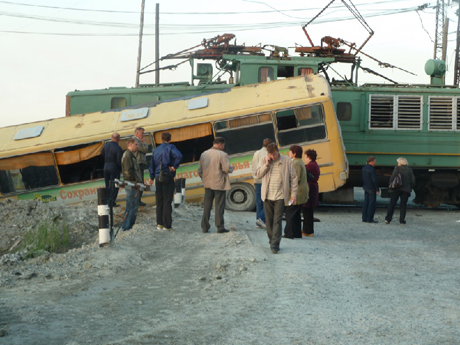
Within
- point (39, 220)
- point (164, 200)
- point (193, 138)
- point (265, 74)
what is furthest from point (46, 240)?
point (265, 74)

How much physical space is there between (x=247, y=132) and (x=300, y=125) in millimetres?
1409

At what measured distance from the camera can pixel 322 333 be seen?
16.9 ft

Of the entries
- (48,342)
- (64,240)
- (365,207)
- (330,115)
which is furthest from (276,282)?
(330,115)

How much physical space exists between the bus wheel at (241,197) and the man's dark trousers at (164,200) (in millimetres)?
5025

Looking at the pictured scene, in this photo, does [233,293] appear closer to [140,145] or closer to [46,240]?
[46,240]

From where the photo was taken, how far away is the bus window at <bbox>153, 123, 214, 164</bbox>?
631 inches

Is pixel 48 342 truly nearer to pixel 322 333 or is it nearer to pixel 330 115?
pixel 322 333

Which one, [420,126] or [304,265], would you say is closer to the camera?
[304,265]

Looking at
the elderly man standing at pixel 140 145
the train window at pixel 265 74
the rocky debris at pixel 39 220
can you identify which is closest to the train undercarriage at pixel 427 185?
the train window at pixel 265 74

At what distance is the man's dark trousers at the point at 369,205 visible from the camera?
14.7m

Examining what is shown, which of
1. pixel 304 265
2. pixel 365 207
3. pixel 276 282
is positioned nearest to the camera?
pixel 276 282

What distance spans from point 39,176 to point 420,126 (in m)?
11.1

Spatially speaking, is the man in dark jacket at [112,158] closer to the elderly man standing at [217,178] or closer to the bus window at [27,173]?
the elderly man standing at [217,178]

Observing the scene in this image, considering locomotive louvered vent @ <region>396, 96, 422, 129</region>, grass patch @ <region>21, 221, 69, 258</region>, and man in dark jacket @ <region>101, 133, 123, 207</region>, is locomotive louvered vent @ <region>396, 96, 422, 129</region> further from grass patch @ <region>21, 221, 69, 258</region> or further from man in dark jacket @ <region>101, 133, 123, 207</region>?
grass patch @ <region>21, 221, 69, 258</region>
